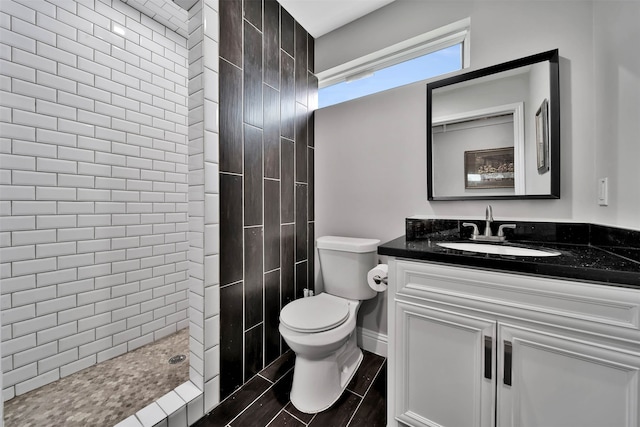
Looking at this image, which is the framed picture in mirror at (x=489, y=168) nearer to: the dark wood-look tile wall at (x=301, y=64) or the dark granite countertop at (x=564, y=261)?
the dark granite countertop at (x=564, y=261)

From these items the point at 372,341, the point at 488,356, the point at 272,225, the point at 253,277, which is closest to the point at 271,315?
the point at 253,277

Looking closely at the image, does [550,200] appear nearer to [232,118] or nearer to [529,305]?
[529,305]

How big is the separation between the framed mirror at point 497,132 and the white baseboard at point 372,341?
1.05 meters

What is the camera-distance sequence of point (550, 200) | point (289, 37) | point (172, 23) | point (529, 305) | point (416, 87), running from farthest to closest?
1. point (172, 23)
2. point (289, 37)
3. point (416, 87)
4. point (550, 200)
5. point (529, 305)

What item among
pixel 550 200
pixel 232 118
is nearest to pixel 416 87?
pixel 550 200

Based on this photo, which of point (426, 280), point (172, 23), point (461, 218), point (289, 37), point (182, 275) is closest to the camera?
point (426, 280)

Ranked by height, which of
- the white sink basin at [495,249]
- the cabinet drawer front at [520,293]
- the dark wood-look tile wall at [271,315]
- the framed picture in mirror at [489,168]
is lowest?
the dark wood-look tile wall at [271,315]

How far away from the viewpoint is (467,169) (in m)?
1.49

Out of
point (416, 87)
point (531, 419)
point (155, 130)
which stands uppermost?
point (416, 87)

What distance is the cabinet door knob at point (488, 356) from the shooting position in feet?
2.97

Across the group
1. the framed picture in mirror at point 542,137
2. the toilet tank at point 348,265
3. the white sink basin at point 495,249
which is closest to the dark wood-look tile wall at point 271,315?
the toilet tank at point 348,265

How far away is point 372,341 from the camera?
1795 mm

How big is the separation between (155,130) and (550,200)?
8.59 feet

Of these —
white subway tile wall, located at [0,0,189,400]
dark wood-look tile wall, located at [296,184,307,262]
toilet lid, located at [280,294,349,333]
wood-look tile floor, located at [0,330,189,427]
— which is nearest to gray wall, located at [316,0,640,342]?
dark wood-look tile wall, located at [296,184,307,262]
